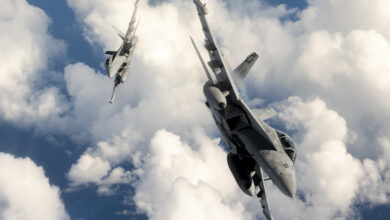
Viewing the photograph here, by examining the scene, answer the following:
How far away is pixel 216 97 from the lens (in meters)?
17.5

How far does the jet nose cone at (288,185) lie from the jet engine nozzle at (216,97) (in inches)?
224

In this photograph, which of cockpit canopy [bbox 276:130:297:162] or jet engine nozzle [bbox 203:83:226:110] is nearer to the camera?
jet engine nozzle [bbox 203:83:226:110]

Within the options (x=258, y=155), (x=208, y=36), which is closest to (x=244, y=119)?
(x=258, y=155)

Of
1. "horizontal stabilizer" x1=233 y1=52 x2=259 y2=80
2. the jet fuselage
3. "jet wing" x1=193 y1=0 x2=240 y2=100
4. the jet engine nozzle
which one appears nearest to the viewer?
the jet fuselage

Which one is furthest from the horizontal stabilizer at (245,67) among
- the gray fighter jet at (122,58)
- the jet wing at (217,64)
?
the gray fighter jet at (122,58)

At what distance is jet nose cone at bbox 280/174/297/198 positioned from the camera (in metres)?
16.3

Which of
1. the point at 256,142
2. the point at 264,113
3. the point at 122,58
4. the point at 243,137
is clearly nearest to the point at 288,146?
the point at 256,142

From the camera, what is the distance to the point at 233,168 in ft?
68.4

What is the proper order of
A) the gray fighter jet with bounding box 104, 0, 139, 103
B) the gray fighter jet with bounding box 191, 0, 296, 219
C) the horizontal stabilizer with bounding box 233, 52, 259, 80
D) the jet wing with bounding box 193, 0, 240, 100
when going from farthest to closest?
the gray fighter jet with bounding box 104, 0, 139, 103
the horizontal stabilizer with bounding box 233, 52, 259, 80
the jet wing with bounding box 193, 0, 240, 100
the gray fighter jet with bounding box 191, 0, 296, 219

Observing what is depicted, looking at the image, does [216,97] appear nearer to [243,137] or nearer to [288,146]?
[243,137]

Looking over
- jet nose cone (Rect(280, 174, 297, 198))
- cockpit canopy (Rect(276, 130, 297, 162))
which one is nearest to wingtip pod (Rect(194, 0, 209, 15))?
cockpit canopy (Rect(276, 130, 297, 162))

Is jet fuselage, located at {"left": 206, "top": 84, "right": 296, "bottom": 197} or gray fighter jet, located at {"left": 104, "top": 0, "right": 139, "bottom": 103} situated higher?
gray fighter jet, located at {"left": 104, "top": 0, "right": 139, "bottom": 103}

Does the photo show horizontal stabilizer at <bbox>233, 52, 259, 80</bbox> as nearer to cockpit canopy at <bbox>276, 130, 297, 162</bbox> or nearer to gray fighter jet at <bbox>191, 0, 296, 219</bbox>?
gray fighter jet at <bbox>191, 0, 296, 219</bbox>

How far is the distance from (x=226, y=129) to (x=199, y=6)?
9.15 meters
